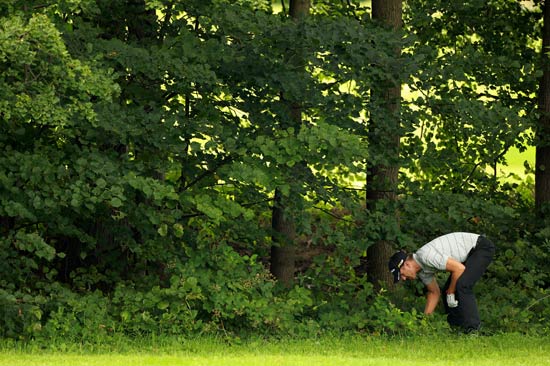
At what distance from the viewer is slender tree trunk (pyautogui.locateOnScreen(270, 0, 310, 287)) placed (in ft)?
45.8

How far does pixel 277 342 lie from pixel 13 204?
3062 millimetres

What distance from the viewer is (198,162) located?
13.3 metres

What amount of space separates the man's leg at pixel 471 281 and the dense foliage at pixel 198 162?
0.48 meters

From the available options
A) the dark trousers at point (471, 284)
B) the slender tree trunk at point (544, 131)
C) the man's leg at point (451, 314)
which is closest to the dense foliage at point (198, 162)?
the man's leg at point (451, 314)

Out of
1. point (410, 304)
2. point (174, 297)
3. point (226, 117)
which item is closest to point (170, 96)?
point (226, 117)

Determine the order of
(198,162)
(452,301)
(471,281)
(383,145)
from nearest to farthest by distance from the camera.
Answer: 1. (471,281)
2. (452,301)
3. (198,162)
4. (383,145)

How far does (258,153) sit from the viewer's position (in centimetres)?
1276

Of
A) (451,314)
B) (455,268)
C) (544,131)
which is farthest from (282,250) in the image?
(544,131)

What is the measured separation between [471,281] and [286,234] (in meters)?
3.31

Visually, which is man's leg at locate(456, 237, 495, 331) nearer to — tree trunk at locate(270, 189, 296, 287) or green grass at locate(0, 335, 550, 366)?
green grass at locate(0, 335, 550, 366)

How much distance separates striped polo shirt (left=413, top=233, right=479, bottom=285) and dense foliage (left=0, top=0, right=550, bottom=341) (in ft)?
1.69

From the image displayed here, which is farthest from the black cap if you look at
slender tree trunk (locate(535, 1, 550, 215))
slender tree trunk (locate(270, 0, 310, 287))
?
slender tree trunk (locate(535, 1, 550, 215))

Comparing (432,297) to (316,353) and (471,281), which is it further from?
(316,353)

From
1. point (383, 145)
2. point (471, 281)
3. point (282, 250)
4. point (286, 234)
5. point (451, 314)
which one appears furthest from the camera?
point (282, 250)
